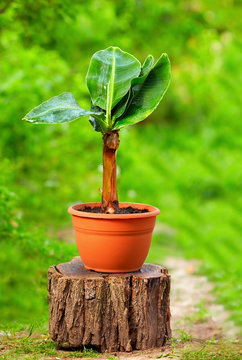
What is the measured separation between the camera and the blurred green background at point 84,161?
12.4 ft

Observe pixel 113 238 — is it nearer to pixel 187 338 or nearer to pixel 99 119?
pixel 99 119

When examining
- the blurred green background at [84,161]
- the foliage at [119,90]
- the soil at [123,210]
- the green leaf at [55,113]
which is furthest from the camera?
the blurred green background at [84,161]

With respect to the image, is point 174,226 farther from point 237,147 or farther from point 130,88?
point 130,88

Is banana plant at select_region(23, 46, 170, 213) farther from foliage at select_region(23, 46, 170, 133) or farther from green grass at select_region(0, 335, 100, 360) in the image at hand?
green grass at select_region(0, 335, 100, 360)

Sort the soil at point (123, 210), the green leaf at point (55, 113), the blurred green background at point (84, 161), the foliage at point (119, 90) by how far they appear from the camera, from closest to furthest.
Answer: the green leaf at point (55, 113) < the foliage at point (119, 90) < the soil at point (123, 210) < the blurred green background at point (84, 161)

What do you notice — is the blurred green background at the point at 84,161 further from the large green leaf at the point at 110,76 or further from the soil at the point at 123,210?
the large green leaf at the point at 110,76

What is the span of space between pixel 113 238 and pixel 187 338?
2.42 ft

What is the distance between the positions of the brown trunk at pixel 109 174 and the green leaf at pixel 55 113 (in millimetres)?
160

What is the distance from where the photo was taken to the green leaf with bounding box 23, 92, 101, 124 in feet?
7.42

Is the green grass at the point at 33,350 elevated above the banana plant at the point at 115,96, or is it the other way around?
the banana plant at the point at 115,96

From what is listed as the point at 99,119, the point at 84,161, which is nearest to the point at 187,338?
the point at 99,119

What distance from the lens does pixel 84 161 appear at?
215 inches

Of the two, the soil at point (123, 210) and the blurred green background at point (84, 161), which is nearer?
the soil at point (123, 210)

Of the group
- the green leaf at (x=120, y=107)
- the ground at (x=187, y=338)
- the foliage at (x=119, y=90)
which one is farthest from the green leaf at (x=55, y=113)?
the ground at (x=187, y=338)
